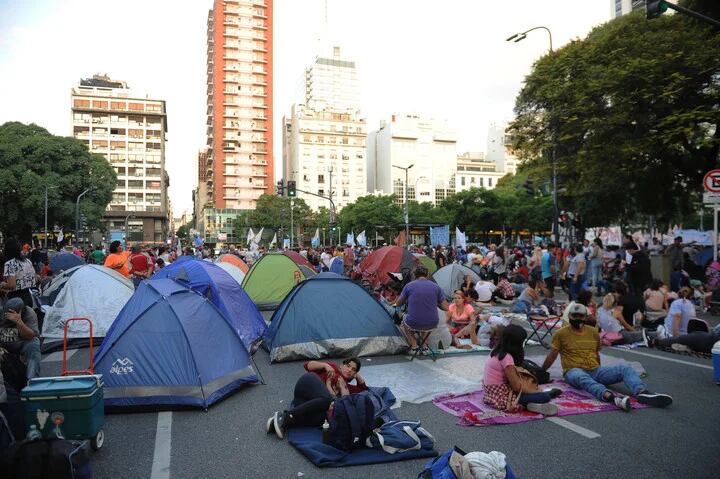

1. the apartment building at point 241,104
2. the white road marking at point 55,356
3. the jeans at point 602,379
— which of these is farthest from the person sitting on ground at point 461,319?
the apartment building at point 241,104

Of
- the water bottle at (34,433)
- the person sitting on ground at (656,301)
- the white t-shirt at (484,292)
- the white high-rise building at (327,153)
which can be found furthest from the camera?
the white high-rise building at (327,153)

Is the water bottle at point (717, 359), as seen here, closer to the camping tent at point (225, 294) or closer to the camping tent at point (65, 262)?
the camping tent at point (225, 294)

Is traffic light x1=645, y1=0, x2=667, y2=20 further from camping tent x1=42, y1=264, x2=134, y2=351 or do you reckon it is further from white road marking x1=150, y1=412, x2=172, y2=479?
camping tent x1=42, y1=264, x2=134, y2=351

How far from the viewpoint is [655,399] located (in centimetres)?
584

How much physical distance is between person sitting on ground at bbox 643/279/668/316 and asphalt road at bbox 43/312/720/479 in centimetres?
468

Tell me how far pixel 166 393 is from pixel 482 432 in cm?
360

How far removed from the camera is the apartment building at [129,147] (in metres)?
75.8

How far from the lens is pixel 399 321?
952 centimetres

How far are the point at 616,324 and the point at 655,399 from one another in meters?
3.94

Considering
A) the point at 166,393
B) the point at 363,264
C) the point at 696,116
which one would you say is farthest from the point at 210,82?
the point at 166,393

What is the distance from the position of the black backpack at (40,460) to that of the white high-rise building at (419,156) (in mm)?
115755

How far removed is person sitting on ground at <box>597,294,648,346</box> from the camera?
9.42m

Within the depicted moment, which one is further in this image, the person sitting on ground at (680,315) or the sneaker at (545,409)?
the person sitting on ground at (680,315)

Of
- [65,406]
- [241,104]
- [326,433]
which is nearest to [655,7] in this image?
[326,433]
